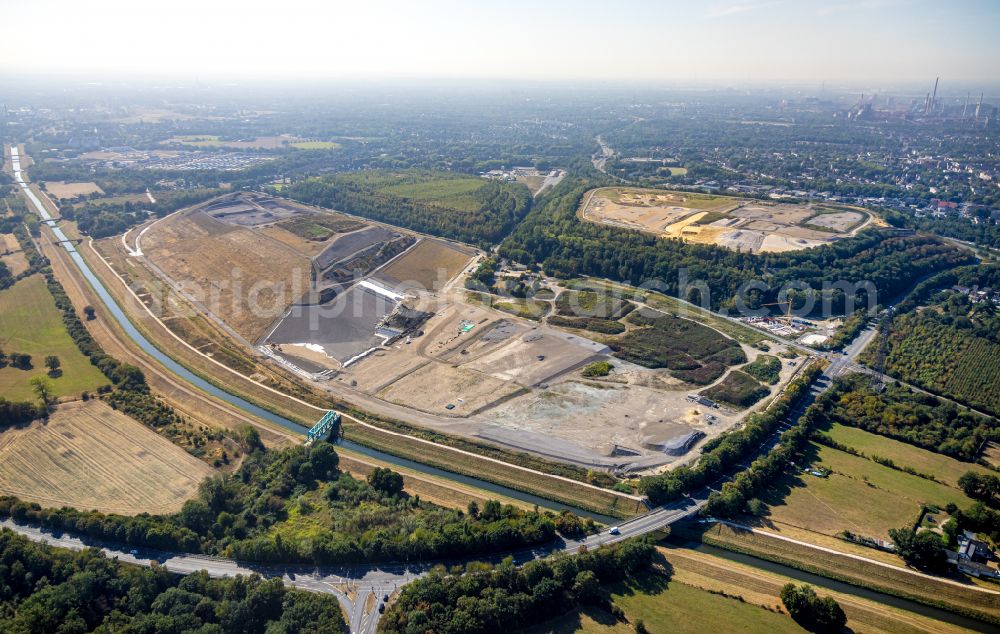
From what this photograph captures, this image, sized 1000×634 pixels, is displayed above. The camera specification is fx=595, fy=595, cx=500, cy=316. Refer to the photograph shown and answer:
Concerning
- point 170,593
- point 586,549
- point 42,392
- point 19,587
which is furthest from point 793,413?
point 42,392

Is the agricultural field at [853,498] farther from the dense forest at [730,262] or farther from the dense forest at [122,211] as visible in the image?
the dense forest at [122,211]

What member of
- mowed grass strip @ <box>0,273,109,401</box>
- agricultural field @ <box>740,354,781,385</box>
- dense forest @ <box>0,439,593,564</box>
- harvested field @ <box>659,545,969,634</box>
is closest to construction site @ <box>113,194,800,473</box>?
agricultural field @ <box>740,354,781,385</box>

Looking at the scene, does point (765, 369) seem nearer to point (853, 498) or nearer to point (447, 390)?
point (853, 498)

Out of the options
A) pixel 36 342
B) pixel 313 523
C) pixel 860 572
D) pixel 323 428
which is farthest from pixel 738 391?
pixel 36 342

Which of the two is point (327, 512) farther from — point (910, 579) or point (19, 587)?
point (910, 579)

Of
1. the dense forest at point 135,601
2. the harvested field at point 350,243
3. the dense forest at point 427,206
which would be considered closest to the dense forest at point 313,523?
the dense forest at point 135,601

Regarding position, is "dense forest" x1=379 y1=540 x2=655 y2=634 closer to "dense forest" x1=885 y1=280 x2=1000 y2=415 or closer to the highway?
the highway
